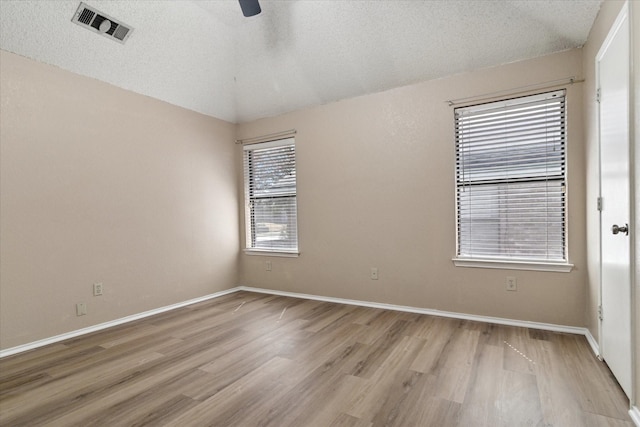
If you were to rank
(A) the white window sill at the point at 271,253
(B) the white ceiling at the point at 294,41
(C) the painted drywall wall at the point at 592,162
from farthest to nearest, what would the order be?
(A) the white window sill at the point at 271,253, (B) the white ceiling at the point at 294,41, (C) the painted drywall wall at the point at 592,162

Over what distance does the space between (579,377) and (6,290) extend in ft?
14.1

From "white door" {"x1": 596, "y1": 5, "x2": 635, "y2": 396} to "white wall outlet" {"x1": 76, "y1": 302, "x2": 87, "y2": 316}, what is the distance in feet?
13.7

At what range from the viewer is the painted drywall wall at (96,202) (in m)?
2.78

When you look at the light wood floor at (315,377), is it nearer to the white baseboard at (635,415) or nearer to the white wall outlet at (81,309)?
the white baseboard at (635,415)

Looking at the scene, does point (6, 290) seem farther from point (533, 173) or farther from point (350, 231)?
point (533, 173)

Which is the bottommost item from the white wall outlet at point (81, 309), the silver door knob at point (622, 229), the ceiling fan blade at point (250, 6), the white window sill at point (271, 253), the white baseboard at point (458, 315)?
the white baseboard at point (458, 315)

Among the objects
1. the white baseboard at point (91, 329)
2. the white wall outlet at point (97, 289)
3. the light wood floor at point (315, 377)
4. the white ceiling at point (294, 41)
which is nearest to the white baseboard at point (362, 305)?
the white baseboard at point (91, 329)

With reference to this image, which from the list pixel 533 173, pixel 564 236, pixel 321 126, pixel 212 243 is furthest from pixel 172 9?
pixel 564 236

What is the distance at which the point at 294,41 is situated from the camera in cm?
344

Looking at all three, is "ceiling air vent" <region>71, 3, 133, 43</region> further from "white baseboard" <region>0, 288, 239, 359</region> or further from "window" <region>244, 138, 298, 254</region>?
"white baseboard" <region>0, 288, 239, 359</region>

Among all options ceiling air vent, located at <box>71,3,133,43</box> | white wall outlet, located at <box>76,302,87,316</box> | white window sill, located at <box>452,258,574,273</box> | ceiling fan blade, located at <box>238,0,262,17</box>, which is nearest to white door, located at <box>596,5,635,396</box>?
white window sill, located at <box>452,258,574,273</box>

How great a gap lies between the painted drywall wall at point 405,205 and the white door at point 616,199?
2.03 ft

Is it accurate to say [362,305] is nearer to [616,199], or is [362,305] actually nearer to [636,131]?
[616,199]

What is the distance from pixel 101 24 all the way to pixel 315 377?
338 cm
